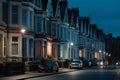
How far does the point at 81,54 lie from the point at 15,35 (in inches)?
2083

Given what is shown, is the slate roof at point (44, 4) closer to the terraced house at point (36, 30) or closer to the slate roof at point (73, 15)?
the terraced house at point (36, 30)

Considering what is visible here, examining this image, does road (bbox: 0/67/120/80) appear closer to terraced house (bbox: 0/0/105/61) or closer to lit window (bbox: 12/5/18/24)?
terraced house (bbox: 0/0/105/61)

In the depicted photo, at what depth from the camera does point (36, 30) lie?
5950 centimetres

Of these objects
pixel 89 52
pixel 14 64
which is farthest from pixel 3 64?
pixel 89 52

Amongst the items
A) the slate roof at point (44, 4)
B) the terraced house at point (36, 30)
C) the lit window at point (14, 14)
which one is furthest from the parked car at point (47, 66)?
the slate roof at point (44, 4)

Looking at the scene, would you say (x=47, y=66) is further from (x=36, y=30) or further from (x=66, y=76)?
(x=36, y=30)

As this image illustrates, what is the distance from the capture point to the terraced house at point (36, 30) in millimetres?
50000

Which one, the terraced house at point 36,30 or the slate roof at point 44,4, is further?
the slate roof at point 44,4

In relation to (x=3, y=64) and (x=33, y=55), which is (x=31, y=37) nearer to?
(x=33, y=55)

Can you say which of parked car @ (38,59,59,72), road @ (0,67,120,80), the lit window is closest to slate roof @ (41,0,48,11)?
the lit window

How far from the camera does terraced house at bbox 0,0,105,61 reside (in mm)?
50000

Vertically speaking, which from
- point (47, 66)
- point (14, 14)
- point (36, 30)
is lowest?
point (47, 66)

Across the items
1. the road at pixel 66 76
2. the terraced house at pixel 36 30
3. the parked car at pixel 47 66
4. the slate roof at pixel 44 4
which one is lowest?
the road at pixel 66 76

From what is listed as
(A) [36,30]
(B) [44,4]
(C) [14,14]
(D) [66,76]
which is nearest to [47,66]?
(C) [14,14]
